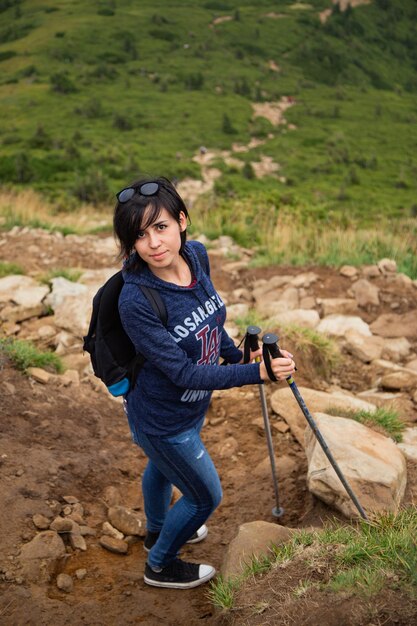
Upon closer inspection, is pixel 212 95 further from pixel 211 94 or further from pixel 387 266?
pixel 387 266

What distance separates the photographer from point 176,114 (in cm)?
5347

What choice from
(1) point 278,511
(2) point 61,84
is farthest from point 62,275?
(2) point 61,84

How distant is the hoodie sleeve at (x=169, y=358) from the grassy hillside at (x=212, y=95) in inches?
907

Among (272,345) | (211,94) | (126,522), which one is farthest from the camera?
(211,94)

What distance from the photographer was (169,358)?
262 centimetres

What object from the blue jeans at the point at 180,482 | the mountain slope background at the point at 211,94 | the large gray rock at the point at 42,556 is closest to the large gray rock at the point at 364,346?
the blue jeans at the point at 180,482

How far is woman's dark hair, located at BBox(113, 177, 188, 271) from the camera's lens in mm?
2625

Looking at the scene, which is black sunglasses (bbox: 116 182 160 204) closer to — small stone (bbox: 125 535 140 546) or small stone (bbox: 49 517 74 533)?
small stone (bbox: 49 517 74 533)

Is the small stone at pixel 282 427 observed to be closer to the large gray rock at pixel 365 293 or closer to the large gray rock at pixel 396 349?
the large gray rock at pixel 396 349

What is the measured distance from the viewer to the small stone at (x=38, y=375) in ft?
16.8

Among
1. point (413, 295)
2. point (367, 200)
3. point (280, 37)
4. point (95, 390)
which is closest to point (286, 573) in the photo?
point (95, 390)

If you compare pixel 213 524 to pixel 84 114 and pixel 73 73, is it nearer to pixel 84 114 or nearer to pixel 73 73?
pixel 84 114

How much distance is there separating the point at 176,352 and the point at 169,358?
0.13ft

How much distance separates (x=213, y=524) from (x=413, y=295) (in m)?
4.59
